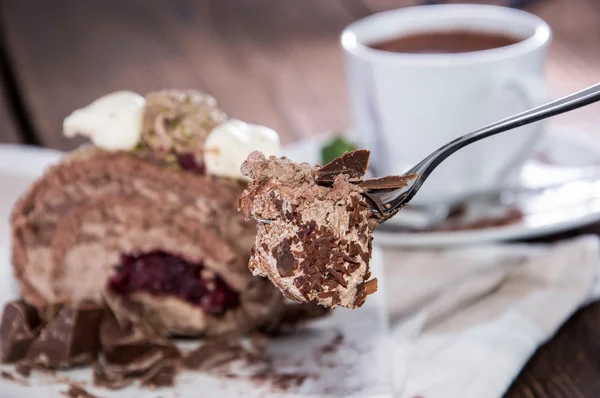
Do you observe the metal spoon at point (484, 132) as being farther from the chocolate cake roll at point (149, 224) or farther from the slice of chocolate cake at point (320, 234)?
the chocolate cake roll at point (149, 224)

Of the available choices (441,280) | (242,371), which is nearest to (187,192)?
(242,371)

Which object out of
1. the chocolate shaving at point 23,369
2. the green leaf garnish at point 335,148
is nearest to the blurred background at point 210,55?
the green leaf garnish at point 335,148

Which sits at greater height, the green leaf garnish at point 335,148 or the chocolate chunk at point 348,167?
the green leaf garnish at point 335,148

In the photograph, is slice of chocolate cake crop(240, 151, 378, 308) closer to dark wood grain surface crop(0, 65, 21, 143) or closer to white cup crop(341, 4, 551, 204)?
white cup crop(341, 4, 551, 204)

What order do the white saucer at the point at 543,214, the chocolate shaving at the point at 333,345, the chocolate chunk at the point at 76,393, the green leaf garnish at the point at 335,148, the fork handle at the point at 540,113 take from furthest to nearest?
1. the green leaf garnish at the point at 335,148
2. the white saucer at the point at 543,214
3. the chocolate shaving at the point at 333,345
4. the chocolate chunk at the point at 76,393
5. the fork handle at the point at 540,113

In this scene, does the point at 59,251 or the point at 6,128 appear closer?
the point at 59,251

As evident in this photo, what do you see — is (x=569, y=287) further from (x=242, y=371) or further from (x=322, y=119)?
(x=322, y=119)

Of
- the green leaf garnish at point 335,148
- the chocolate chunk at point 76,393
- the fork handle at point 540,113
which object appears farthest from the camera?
the green leaf garnish at point 335,148
